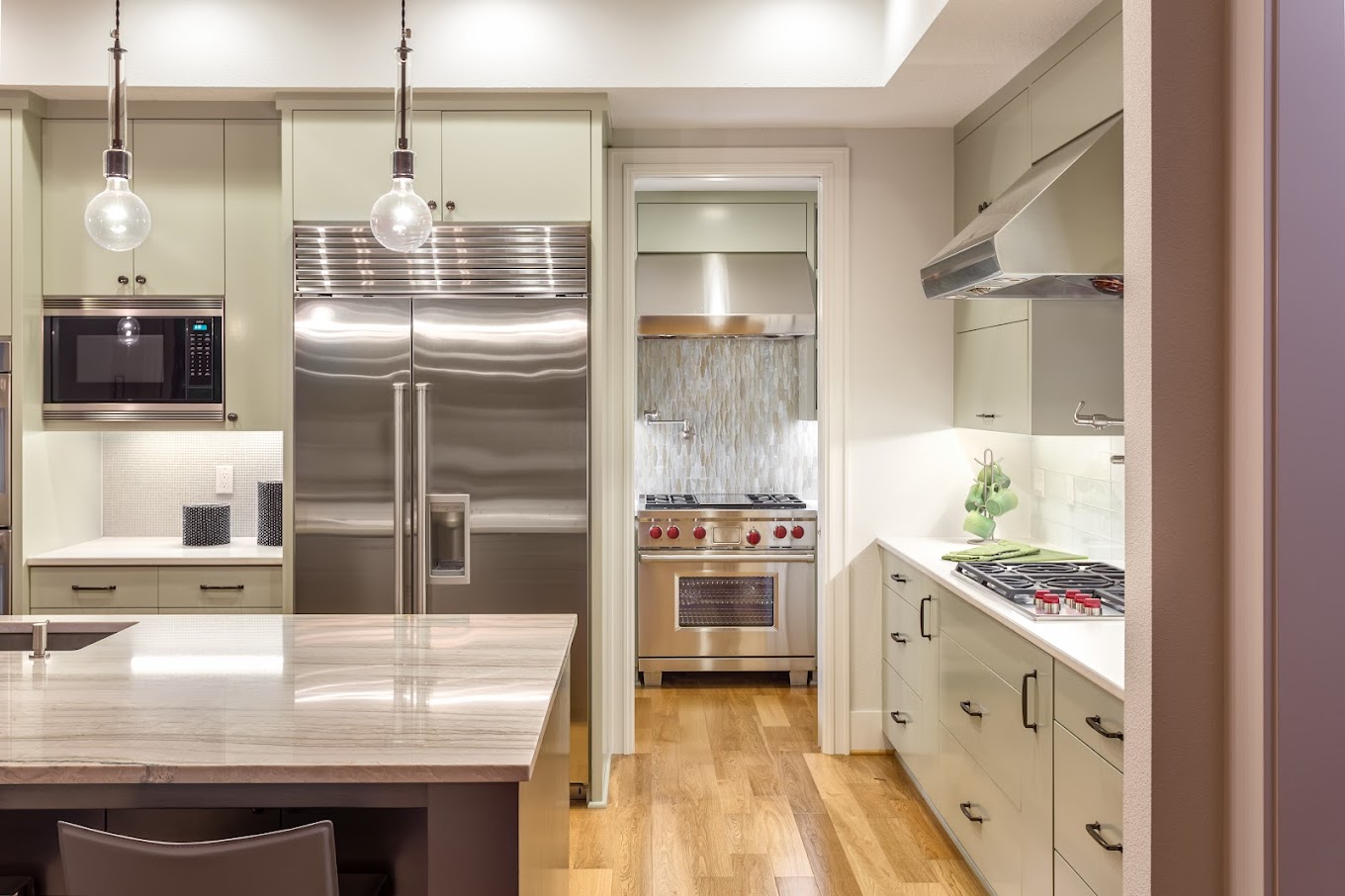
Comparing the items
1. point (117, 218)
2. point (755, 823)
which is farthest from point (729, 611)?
point (117, 218)

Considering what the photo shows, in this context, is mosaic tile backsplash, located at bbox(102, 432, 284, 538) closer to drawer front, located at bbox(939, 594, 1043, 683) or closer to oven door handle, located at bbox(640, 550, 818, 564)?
oven door handle, located at bbox(640, 550, 818, 564)

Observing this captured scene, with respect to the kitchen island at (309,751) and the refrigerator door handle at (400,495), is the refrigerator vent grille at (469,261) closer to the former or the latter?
the refrigerator door handle at (400,495)

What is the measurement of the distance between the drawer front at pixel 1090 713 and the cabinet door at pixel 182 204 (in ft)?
10.1

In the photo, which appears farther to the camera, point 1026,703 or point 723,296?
point 723,296

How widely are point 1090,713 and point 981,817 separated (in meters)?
0.88

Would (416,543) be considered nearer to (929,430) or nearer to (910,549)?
(910,549)

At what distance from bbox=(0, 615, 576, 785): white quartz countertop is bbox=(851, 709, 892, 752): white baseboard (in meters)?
1.98

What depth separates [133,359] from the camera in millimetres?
3635

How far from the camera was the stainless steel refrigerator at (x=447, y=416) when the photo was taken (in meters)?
3.39

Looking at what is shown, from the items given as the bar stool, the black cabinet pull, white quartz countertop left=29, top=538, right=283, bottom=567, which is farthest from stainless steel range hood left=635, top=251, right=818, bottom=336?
the bar stool

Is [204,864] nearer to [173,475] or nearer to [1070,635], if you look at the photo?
[1070,635]

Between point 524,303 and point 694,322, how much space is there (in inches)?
71.7

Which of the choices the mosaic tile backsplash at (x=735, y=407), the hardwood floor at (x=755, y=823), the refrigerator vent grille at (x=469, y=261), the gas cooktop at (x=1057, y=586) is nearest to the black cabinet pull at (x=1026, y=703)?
the gas cooktop at (x=1057, y=586)

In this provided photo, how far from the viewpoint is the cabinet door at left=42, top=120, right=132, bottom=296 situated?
3.61 metres
